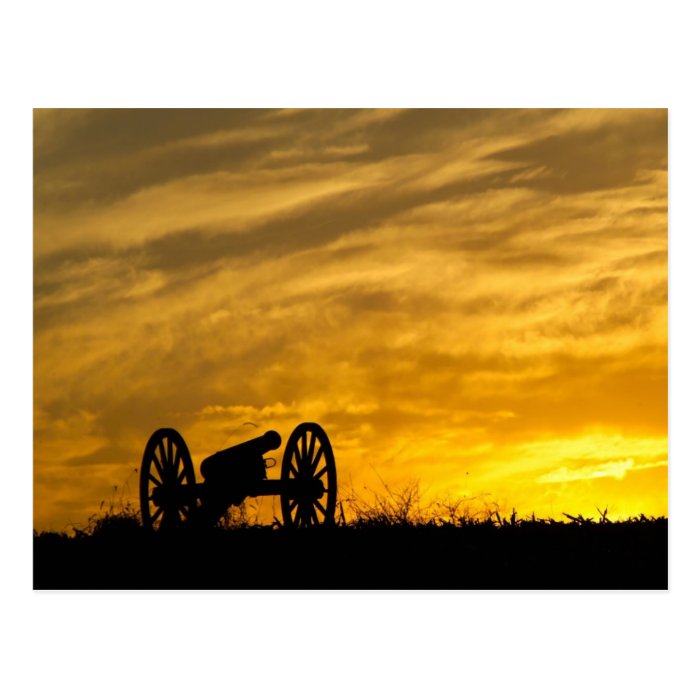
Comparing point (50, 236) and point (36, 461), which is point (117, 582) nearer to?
point (36, 461)

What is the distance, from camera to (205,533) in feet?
44.9

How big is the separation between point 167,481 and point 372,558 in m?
1.99

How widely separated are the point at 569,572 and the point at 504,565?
500 mm

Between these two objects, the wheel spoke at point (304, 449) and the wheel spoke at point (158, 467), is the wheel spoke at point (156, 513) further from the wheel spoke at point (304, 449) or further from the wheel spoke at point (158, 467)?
the wheel spoke at point (304, 449)

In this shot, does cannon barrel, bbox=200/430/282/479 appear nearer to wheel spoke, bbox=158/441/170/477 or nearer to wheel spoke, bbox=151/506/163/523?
wheel spoke, bbox=158/441/170/477

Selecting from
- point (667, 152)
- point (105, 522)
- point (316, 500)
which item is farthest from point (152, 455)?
point (667, 152)

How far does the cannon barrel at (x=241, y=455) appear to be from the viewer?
14.1m

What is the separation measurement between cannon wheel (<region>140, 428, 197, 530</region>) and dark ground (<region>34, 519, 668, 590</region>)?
374 millimetres

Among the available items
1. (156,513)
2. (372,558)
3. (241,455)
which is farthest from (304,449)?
(372,558)

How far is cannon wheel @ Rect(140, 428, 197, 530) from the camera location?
13898 millimetres

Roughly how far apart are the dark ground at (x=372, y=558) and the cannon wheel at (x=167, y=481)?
A: 37 centimetres

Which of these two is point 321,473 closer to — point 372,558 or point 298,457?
point 298,457

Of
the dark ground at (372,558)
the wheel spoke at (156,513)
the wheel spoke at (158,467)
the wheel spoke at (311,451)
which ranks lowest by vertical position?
the dark ground at (372,558)

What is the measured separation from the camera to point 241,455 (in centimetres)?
1416
